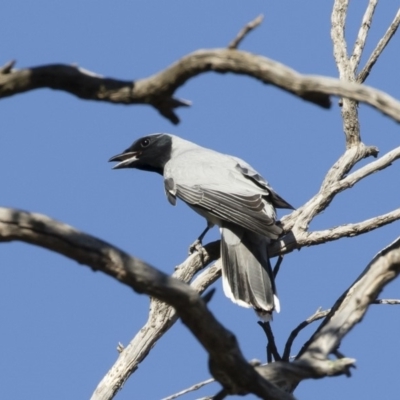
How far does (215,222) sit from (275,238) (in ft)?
3.42

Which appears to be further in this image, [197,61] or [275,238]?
[275,238]

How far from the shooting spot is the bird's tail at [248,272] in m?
6.29

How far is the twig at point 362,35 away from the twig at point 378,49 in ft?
0.25

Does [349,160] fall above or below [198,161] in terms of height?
below

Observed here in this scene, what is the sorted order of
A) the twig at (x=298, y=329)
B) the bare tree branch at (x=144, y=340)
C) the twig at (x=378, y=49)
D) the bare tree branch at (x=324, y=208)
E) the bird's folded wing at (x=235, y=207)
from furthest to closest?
the twig at (x=378, y=49) → the bird's folded wing at (x=235, y=207) → the bare tree branch at (x=324, y=208) → the bare tree branch at (x=144, y=340) → the twig at (x=298, y=329)

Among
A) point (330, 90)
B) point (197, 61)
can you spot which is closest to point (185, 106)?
point (197, 61)

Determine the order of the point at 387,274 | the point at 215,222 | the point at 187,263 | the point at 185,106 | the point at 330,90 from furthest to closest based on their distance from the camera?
the point at 215,222 < the point at 187,263 < the point at 387,274 < the point at 185,106 < the point at 330,90

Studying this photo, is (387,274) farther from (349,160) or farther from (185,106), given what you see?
(349,160)

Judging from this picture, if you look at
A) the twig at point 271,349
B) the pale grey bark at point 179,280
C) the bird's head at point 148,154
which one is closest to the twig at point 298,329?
the twig at point 271,349

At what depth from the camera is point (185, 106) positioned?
3.48 metres

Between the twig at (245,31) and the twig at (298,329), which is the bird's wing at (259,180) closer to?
the twig at (298,329)

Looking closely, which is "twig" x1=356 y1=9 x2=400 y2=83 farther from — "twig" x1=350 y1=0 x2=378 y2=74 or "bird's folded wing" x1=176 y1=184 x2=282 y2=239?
"bird's folded wing" x1=176 y1=184 x2=282 y2=239

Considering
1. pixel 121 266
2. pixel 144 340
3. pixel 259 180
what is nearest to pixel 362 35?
pixel 259 180

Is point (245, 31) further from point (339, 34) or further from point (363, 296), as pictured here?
point (339, 34)
